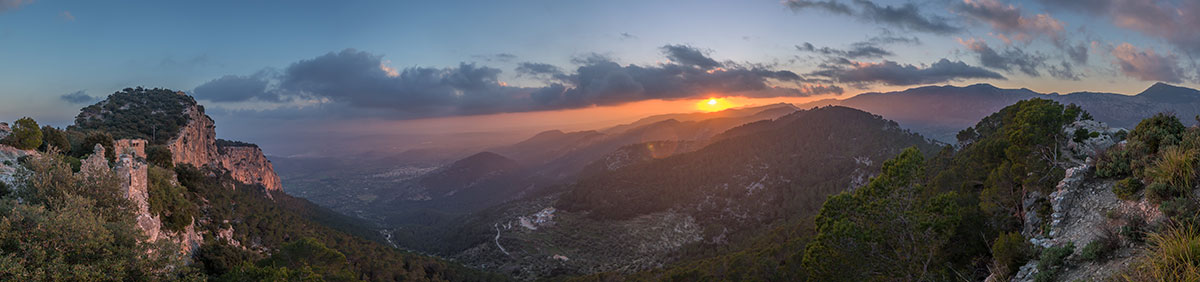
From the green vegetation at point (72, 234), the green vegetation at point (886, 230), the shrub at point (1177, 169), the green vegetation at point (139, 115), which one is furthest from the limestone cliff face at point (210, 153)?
→ the shrub at point (1177, 169)

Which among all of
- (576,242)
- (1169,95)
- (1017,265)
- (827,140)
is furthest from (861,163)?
(1169,95)

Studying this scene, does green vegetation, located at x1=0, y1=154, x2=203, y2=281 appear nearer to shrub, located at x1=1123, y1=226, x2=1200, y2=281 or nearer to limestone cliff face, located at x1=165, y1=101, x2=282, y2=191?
shrub, located at x1=1123, y1=226, x2=1200, y2=281

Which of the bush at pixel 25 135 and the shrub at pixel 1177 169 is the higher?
the bush at pixel 25 135

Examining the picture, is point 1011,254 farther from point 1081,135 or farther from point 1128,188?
point 1081,135

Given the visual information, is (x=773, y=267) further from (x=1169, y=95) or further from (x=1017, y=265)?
(x=1169, y=95)

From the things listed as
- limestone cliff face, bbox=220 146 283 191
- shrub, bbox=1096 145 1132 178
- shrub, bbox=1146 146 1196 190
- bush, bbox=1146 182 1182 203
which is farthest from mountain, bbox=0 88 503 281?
limestone cliff face, bbox=220 146 283 191

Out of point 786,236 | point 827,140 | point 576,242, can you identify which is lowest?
point 576,242

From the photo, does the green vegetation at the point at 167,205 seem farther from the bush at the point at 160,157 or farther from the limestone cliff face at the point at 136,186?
the bush at the point at 160,157
